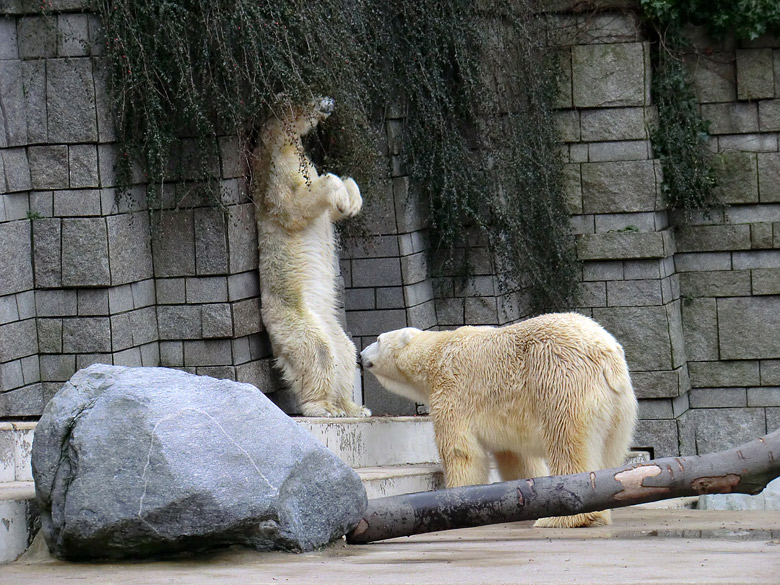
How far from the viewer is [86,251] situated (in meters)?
5.80

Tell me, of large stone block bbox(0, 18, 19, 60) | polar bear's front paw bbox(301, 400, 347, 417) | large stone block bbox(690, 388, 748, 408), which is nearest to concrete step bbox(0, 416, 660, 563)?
polar bear's front paw bbox(301, 400, 347, 417)

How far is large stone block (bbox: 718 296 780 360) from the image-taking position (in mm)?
8398

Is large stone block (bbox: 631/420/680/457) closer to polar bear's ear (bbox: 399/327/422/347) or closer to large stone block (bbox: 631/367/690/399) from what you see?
large stone block (bbox: 631/367/690/399)

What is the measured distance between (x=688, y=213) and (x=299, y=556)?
5435mm

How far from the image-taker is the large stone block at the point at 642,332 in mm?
8281

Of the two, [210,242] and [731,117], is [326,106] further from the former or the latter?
[731,117]

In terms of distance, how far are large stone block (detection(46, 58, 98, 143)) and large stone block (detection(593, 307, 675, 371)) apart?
160 inches

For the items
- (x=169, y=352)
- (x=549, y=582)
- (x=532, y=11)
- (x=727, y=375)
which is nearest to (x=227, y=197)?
(x=169, y=352)

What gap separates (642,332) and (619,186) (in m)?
1.05

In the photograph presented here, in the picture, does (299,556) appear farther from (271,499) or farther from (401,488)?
(401,488)

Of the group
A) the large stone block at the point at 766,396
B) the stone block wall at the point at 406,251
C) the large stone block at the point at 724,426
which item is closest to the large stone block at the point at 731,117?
the stone block wall at the point at 406,251

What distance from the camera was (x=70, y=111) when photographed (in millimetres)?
5742

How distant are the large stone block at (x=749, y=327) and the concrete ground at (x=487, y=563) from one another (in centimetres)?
391

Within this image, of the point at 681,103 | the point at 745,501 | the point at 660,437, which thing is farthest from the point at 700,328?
the point at 681,103
